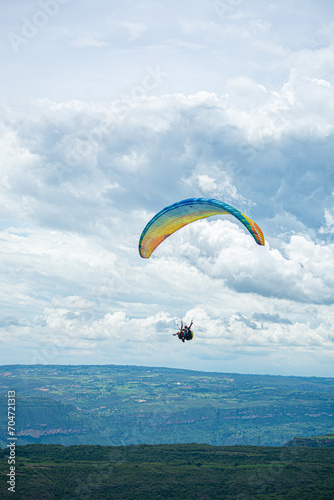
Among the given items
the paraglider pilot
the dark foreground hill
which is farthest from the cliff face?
the paraglider pilot

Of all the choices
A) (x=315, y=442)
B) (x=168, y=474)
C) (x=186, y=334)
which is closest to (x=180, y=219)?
(x=186, y=334)

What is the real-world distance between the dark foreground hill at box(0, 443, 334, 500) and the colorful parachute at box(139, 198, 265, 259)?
66.2 metres

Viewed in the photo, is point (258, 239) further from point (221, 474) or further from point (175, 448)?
point (175, 448)

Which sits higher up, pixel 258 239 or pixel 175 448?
pixel 258 239

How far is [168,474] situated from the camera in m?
122

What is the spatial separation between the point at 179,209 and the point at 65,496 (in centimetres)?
8443

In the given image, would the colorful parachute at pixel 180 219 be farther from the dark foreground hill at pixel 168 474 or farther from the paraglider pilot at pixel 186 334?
the dark foreground hill at pixel 168 474

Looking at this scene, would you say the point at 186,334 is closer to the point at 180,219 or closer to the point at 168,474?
the point at 180,219

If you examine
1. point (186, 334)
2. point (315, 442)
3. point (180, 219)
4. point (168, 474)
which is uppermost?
point (180, 219)

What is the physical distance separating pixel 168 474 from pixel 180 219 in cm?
9183

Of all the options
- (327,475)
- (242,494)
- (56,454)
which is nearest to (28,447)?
(56,454)

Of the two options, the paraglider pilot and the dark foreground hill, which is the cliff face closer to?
the dark foreground hill

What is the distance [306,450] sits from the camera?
157750 mm

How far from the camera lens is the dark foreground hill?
10525 cm
